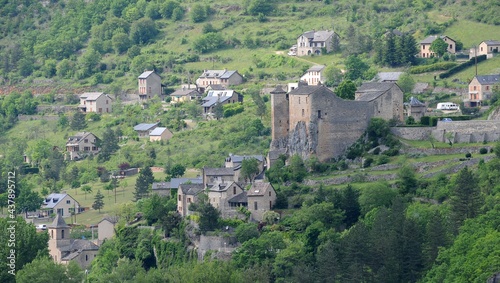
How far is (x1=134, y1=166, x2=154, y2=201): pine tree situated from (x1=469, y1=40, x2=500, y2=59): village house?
82.4 ft

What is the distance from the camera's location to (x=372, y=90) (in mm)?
91875

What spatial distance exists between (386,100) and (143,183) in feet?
58.9

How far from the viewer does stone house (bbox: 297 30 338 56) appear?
123 m

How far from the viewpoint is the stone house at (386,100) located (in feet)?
295

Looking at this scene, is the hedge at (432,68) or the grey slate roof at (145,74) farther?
the grey slate roof at (145,74)

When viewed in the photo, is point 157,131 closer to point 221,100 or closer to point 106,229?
point 221,100

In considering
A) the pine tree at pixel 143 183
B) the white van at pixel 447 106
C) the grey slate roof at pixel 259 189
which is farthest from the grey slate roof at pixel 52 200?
the white van at pixel 447 106

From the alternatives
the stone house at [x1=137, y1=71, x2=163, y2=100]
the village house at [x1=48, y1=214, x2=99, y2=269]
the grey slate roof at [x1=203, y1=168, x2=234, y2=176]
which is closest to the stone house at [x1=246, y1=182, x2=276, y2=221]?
the grey slate roof at [x1=203, y1=168, x2=234, y2=176]

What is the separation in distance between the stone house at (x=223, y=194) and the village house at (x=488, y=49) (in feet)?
96.8

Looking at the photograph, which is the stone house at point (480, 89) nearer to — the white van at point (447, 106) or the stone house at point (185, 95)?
the white van at point (447, 106)

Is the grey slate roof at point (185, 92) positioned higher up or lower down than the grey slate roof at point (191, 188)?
higher up

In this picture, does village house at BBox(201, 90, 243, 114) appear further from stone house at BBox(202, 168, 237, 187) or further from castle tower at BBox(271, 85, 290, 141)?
stone house at BBox(202, 168, 237, 187)

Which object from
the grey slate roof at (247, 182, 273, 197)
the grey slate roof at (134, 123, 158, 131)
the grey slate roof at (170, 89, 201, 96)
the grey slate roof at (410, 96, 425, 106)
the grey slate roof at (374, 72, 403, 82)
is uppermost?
the grey slate roof at (374, 72, 403, 82)

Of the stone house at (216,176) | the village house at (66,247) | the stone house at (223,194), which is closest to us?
the stone house at (223,194)
